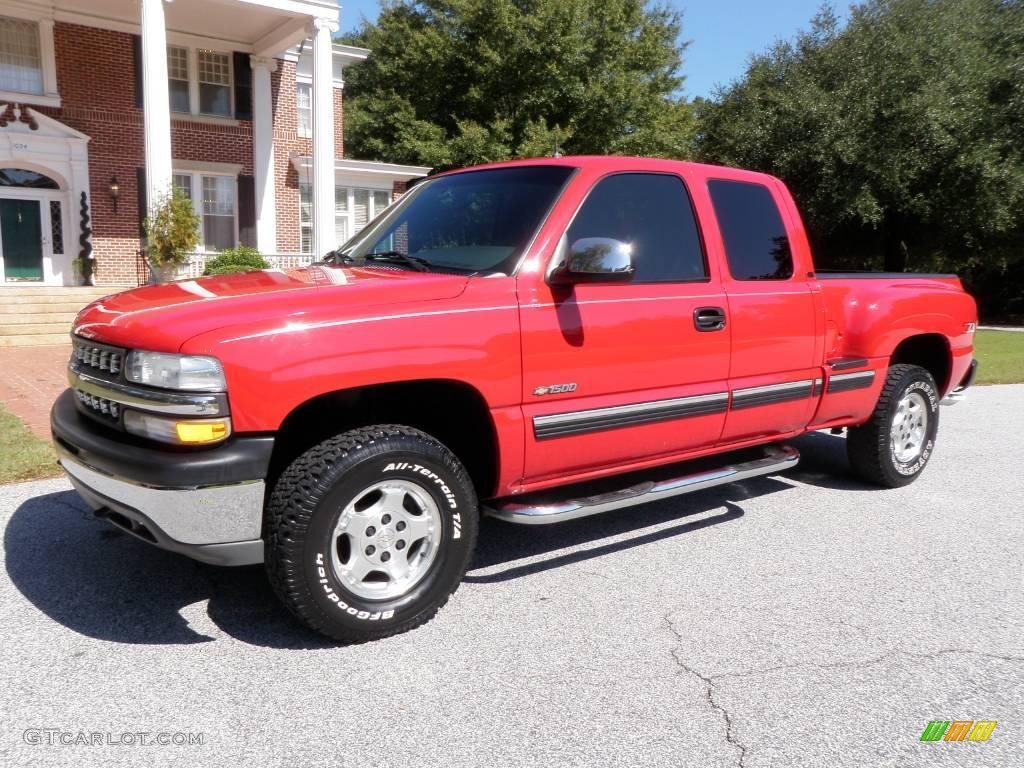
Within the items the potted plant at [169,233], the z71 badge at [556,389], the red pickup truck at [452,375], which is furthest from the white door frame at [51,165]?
the z71 badge at [556,389]

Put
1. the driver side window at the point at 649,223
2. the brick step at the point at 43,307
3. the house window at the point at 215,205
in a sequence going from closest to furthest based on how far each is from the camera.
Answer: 1. the driver side window at the point at 649,223
2. the brick step at the point at 43,307
3. the house window at the point at 215,205

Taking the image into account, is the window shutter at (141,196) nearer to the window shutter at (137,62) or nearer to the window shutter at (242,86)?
the window shutter at (137,62)

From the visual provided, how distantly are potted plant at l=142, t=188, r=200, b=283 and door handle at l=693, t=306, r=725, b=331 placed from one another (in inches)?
519

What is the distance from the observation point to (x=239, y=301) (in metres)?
3.06

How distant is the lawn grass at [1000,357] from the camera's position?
1185cm

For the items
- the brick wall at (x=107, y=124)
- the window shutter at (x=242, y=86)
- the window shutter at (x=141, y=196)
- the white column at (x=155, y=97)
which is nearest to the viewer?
the white column at (x=155, y=97)

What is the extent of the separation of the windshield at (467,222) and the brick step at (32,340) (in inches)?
412

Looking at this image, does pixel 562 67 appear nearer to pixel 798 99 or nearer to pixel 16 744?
pixel 798 99

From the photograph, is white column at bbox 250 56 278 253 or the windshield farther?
white column at bbox 250 56 278 253

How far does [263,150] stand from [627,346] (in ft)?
61.0

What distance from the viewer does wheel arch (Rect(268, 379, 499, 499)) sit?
3311mm

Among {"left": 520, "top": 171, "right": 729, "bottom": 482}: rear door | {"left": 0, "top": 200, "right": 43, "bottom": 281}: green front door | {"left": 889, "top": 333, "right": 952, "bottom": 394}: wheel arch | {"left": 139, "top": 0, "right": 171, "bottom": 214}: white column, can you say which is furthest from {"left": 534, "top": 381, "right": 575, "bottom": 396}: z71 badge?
{"left": 0, "top": 200, "right": 43, "bottom": 281}: green front door

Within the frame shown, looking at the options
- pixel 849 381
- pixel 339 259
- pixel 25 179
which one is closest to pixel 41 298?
pixel 25 179

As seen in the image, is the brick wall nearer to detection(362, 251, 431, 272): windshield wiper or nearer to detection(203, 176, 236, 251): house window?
detection(203, 176, 236, 251): house window
